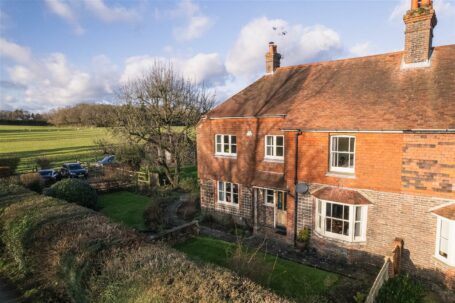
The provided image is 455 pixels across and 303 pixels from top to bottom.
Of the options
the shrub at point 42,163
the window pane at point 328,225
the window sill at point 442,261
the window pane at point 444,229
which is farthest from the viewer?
the shrub at point 42,163

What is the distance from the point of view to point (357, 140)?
39.1ft

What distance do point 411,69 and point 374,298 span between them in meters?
10.4

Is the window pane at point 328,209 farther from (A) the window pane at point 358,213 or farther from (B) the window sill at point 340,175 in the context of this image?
(B) the window sill at point 340,175

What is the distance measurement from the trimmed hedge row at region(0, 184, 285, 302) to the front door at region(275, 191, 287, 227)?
8.89 metres

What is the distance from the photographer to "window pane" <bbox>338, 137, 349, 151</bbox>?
1245 cm

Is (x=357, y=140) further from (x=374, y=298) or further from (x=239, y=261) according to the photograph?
(x=239, y=261)

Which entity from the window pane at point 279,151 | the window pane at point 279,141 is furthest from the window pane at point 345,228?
the window pane at point 279,141

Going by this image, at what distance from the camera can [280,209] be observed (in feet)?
50.7

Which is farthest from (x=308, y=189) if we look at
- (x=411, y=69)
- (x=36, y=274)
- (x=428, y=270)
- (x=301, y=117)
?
(x=36, y=274)

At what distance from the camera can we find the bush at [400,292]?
29.1 ft

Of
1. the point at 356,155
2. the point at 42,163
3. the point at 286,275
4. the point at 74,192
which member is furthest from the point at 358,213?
the point at 42,163

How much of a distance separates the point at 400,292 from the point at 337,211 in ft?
13.2

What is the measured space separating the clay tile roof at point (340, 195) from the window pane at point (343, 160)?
1106mm

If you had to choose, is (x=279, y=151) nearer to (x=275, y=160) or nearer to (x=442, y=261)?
(x=275, y=160)
